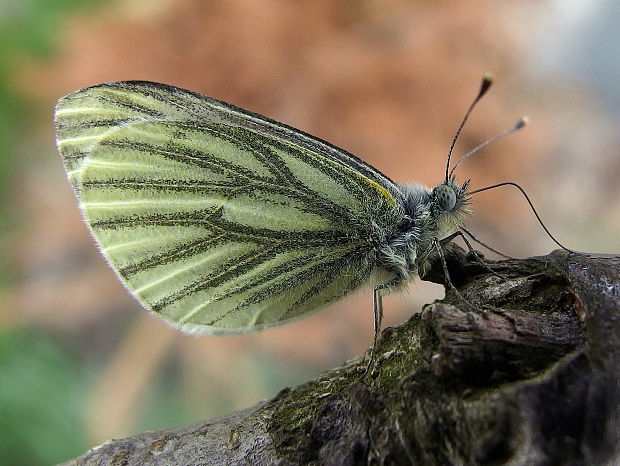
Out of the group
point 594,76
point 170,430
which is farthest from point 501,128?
point 170,430

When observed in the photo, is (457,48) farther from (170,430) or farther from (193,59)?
(170,430)

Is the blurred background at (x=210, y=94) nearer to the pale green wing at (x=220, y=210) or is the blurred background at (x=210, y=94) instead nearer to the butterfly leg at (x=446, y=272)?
the pale green wing at (x=220, y=210)

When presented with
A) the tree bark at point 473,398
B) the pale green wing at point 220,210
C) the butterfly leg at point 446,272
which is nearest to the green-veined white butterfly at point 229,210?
the pale green wing at point 220,210

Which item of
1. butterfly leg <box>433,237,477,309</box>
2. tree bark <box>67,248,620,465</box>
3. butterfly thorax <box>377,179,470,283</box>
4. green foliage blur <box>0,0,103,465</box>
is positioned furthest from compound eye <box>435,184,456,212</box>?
green foliage blur <box>0,0,103,465</box>

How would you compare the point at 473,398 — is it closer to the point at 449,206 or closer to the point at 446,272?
the point at 446,272

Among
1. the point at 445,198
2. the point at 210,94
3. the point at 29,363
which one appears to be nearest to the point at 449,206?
the point at 445,198

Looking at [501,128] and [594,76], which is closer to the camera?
[501,128]
